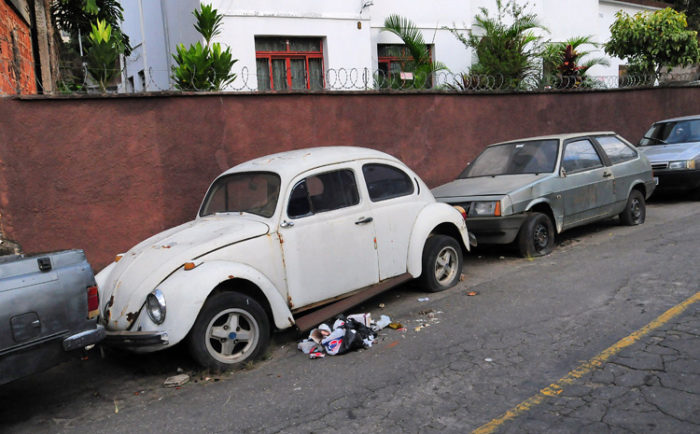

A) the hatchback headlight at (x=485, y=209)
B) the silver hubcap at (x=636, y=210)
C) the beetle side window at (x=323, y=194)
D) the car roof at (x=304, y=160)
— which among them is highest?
the car roof at (x=304, y=160)

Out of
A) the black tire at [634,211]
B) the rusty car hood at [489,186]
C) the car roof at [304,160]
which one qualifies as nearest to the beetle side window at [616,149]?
the black tire at [634,211]

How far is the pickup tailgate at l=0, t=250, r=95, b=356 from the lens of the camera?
3.68 meters

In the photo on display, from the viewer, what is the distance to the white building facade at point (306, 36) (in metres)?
12.8

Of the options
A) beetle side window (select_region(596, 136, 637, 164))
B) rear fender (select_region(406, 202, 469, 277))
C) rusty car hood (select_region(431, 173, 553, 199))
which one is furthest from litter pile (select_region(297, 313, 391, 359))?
beetle side window (select_region(596, 136, 637, 164))

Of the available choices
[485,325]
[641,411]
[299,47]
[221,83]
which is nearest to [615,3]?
[299,47]

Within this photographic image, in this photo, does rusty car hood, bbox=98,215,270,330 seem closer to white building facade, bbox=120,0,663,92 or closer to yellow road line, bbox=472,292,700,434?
yellow road line, bbox=472,292,700,434

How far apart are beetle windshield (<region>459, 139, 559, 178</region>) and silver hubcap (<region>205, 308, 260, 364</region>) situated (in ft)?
16.0

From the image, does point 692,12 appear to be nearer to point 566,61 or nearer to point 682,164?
point 566,61

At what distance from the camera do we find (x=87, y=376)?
511 centimetres

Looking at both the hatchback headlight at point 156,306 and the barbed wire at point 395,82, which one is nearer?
the hatchback headlight at point 156,306

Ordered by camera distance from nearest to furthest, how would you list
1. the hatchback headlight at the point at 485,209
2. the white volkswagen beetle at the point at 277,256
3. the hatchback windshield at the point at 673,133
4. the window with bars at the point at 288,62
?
the white volkswagen beetle at the point at 277,256 < the hatchback headlight at the point at 485,209 < the hatchback windshield at the point at 673,133 < the window with bars at the point at 288,62

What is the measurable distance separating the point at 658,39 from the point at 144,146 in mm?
13151

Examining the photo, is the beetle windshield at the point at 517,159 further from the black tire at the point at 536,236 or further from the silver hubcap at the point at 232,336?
the silver hubcap at the point at 232,336

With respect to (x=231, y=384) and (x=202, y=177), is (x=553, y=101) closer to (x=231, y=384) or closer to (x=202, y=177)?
(x=202, y=177)
